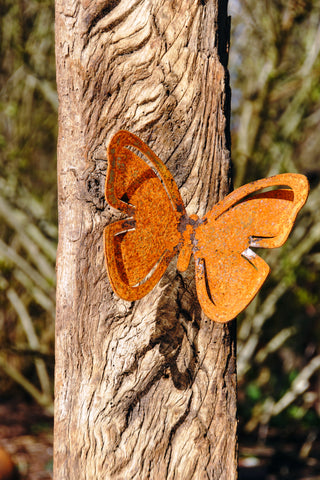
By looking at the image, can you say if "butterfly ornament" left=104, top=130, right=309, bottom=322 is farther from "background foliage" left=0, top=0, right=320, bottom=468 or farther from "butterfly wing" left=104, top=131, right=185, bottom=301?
"background foliage" left=0, top=0, right=320, bottom=468

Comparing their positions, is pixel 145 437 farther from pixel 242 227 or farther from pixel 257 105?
pixel 257 105

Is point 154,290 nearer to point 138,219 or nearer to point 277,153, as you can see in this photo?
point 138,219

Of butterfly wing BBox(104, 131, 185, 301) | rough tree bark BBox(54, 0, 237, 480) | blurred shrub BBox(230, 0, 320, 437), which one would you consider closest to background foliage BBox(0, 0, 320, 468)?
blurred shrub BBox(230, 0, 320, 437)

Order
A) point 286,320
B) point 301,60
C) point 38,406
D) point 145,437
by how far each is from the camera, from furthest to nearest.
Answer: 1. point 38,406
2. point 286,320
3. point 301,60
4. point 145,437

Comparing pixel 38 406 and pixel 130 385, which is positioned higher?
pixel 130 385

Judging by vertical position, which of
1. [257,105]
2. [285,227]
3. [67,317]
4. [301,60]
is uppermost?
[301,60]

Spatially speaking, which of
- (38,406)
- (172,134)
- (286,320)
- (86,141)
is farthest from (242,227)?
(38,406)

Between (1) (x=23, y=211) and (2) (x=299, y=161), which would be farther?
(2) (x=299, y=161)
